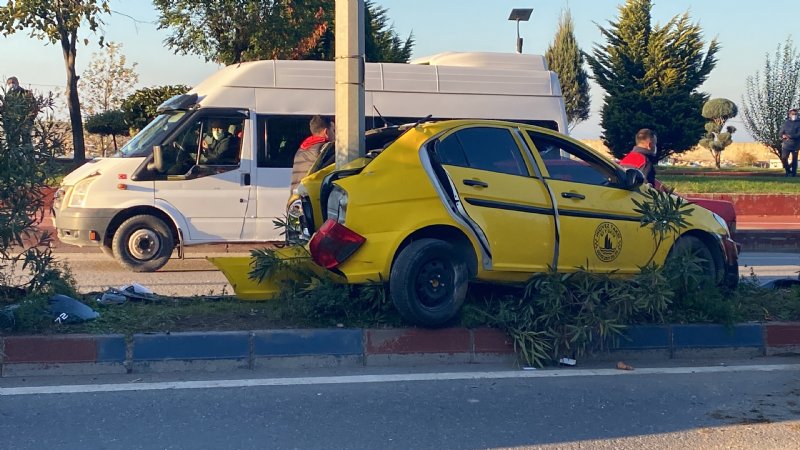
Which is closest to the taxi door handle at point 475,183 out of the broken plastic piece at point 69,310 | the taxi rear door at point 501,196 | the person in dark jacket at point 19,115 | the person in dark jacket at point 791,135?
the taxi rear door at point 501,196

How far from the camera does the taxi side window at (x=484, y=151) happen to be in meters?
6.66

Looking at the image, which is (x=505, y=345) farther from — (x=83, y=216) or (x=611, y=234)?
(x=83, y=216)

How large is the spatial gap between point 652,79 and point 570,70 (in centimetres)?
1836

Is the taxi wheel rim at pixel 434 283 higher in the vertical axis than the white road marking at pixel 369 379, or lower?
higher

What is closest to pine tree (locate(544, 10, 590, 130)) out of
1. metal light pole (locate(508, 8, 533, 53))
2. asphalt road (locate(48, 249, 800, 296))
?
metal light pole (locate(508, 8, 533, 53))

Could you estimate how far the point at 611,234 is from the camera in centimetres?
698

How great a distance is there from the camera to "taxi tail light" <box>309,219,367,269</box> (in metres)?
6.21

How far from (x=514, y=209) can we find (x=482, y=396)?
5.14ft

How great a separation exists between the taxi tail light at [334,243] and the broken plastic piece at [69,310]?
5.34 feet

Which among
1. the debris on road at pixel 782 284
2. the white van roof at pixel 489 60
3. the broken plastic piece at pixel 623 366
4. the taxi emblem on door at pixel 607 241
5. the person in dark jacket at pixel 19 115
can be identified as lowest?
the broken plastic piece at pixel 623 366

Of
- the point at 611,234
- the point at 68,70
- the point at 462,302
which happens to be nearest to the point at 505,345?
the point at 462,302

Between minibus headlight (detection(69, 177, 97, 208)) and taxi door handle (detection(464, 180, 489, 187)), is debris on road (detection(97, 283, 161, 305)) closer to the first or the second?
taxi door handle (detection(464, 180, 489, 187))

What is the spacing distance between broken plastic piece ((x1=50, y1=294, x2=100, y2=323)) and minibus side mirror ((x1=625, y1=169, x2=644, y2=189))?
4.11 m

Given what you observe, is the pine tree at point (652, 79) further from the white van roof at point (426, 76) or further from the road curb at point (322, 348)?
the road curb at point (322, 348)
